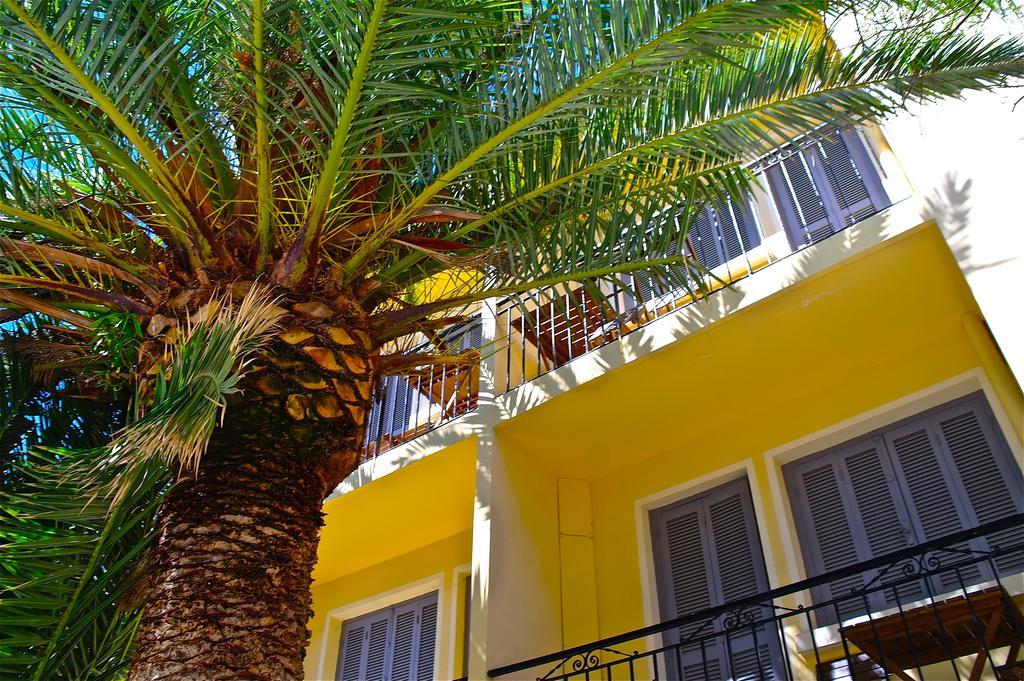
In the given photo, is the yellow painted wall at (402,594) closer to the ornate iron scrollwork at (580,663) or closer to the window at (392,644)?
the window at (392,644)

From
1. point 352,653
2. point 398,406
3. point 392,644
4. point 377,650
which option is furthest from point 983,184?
point 352,653

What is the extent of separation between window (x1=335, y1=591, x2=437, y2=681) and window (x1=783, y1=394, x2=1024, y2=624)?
3646 millimetres

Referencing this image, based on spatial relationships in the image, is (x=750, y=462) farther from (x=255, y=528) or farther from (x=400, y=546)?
(x=255, y=528)

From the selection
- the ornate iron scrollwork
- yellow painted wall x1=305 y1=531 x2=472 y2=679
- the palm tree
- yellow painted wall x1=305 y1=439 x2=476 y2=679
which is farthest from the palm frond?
yellow painted wall x1=305 y1=531 x2=472 y2=679

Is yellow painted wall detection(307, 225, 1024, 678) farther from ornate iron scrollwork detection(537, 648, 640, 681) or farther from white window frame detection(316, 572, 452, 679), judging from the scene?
ornate iron scrollwork detection(537, 648, 640, 681)

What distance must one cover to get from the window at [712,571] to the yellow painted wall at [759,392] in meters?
0.18

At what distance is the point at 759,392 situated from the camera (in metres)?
7.52

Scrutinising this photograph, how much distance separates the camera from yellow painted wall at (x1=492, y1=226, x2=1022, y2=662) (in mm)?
6598

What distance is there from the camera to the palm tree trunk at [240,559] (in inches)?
151

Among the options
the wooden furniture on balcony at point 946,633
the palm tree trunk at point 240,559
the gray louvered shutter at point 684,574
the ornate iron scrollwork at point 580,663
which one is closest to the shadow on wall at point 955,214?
the wooden furniture on balcony at point 946,633

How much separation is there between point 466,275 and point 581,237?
82 cm

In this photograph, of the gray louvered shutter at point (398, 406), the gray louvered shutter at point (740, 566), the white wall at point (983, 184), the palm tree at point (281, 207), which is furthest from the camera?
the gray louvered shutter at point (398, 406)

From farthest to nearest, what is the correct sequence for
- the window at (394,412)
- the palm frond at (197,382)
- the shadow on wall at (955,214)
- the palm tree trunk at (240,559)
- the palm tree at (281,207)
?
the window at (394,412)
the shadow on wall at (955,214)
the palm tree at (281,207)
the palm tree trunk at (240,559)
the palm frond at (197,382)

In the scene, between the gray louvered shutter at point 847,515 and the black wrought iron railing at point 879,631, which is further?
the gray louvered shutter at point 847,515
